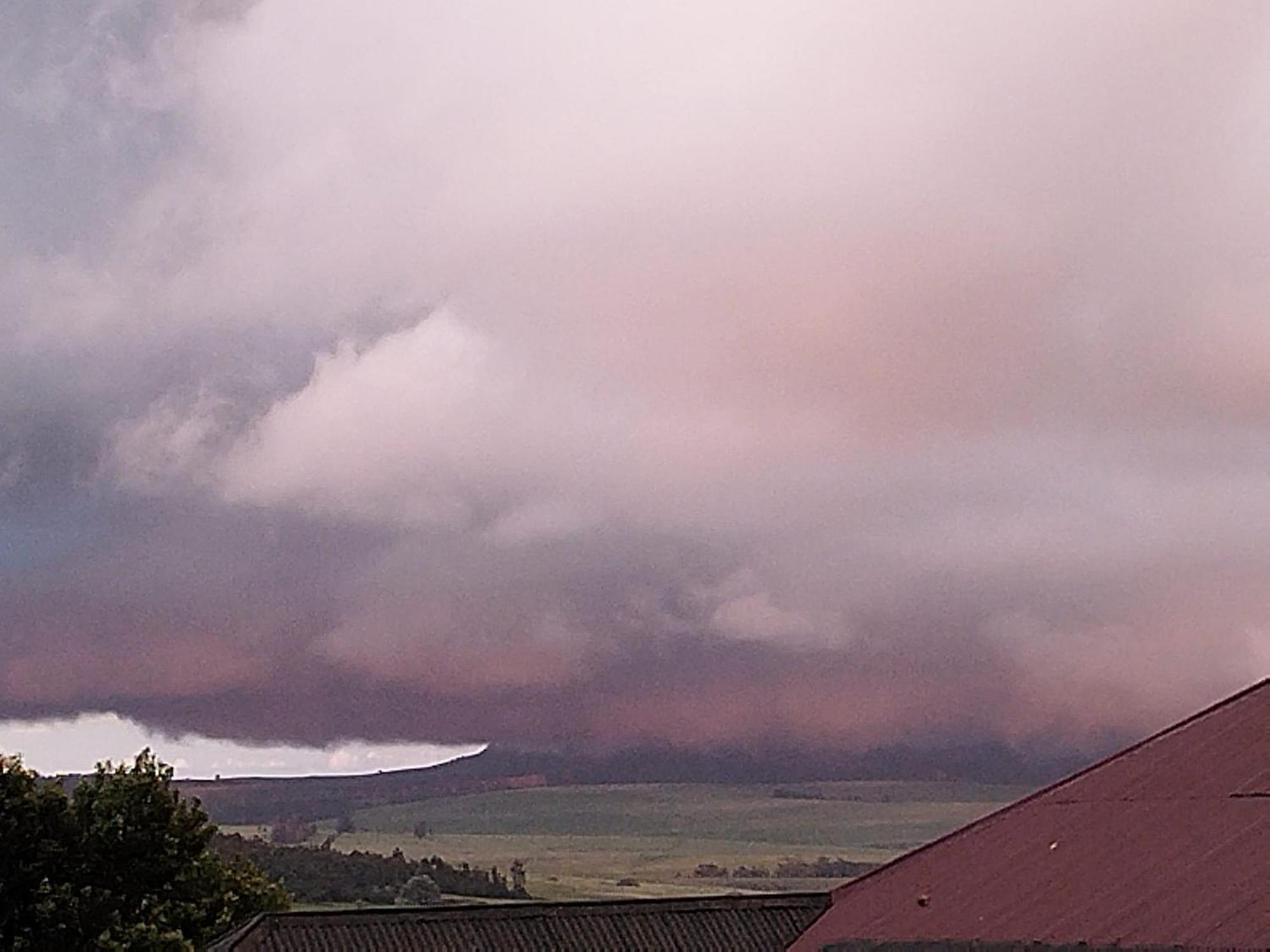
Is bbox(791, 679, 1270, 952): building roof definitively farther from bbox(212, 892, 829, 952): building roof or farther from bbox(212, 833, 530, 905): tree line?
bbox(212, 833, 530, 905): tree line

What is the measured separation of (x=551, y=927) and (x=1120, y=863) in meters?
19.0

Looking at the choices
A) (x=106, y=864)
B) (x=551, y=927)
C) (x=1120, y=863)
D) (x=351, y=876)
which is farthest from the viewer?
(x=351, y=876)

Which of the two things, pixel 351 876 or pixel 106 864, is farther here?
pixel 351 876

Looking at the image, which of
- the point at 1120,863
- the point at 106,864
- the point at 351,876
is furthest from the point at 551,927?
the point at 351,876

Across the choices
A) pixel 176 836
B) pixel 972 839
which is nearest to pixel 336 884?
pixel 176 836

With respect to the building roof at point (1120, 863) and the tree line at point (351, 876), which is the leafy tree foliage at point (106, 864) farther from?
the tree line at point (351, 876)

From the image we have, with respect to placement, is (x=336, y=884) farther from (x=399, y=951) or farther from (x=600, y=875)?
(x=600, y=875)

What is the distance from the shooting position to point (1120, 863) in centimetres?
1427

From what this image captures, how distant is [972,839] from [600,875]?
141 m

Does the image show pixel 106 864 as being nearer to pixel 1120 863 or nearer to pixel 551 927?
pixel 551 927

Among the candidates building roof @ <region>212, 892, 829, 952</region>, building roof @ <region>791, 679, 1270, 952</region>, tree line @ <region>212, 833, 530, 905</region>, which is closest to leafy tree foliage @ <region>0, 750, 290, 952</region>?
building roof @ <region>212, 892, 829, 952</region>

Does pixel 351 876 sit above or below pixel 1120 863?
above

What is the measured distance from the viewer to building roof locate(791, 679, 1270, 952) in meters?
12.9

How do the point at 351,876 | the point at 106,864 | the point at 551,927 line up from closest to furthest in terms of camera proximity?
the point at 551,927 → the point at 106,864 → the point at 351,876
